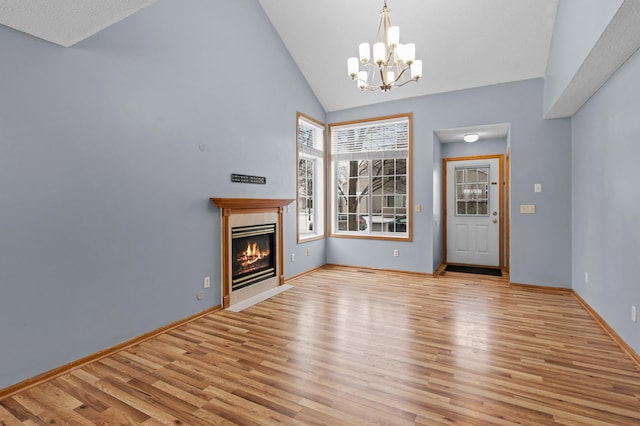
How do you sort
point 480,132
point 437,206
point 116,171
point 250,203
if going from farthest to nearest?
1. point 437,206
2. point 480,132
3. point 250,203
4. point 116,171

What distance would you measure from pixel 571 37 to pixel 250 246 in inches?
161

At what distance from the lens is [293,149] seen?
5.25 m

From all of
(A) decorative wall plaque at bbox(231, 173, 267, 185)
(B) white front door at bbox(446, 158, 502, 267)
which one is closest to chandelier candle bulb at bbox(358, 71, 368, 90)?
(A) decorative wall plaque at bbox(231, 173, 267, 185)

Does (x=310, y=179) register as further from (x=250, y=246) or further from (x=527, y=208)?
(x=527, y=208)

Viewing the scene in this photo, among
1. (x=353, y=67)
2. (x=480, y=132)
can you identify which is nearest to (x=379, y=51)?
(x=353, y=67)

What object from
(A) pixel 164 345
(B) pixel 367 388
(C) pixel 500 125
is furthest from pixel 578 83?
(A) pixel 164 345

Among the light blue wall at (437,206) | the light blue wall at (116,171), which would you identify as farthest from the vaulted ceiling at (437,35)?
the light blue wall at (437,206)

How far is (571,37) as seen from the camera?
3.05 meters

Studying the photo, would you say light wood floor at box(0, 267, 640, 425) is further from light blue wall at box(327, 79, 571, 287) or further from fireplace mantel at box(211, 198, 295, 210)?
fireplace mantel at box(211, 198, 295, 210)

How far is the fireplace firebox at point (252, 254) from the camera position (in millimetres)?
4070

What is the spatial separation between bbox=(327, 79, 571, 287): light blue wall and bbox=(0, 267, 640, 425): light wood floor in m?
1.10

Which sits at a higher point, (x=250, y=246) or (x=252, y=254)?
(x=250, y=246)

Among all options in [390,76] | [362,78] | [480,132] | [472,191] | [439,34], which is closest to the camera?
[362,78]

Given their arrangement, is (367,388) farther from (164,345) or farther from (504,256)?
(504,256)
